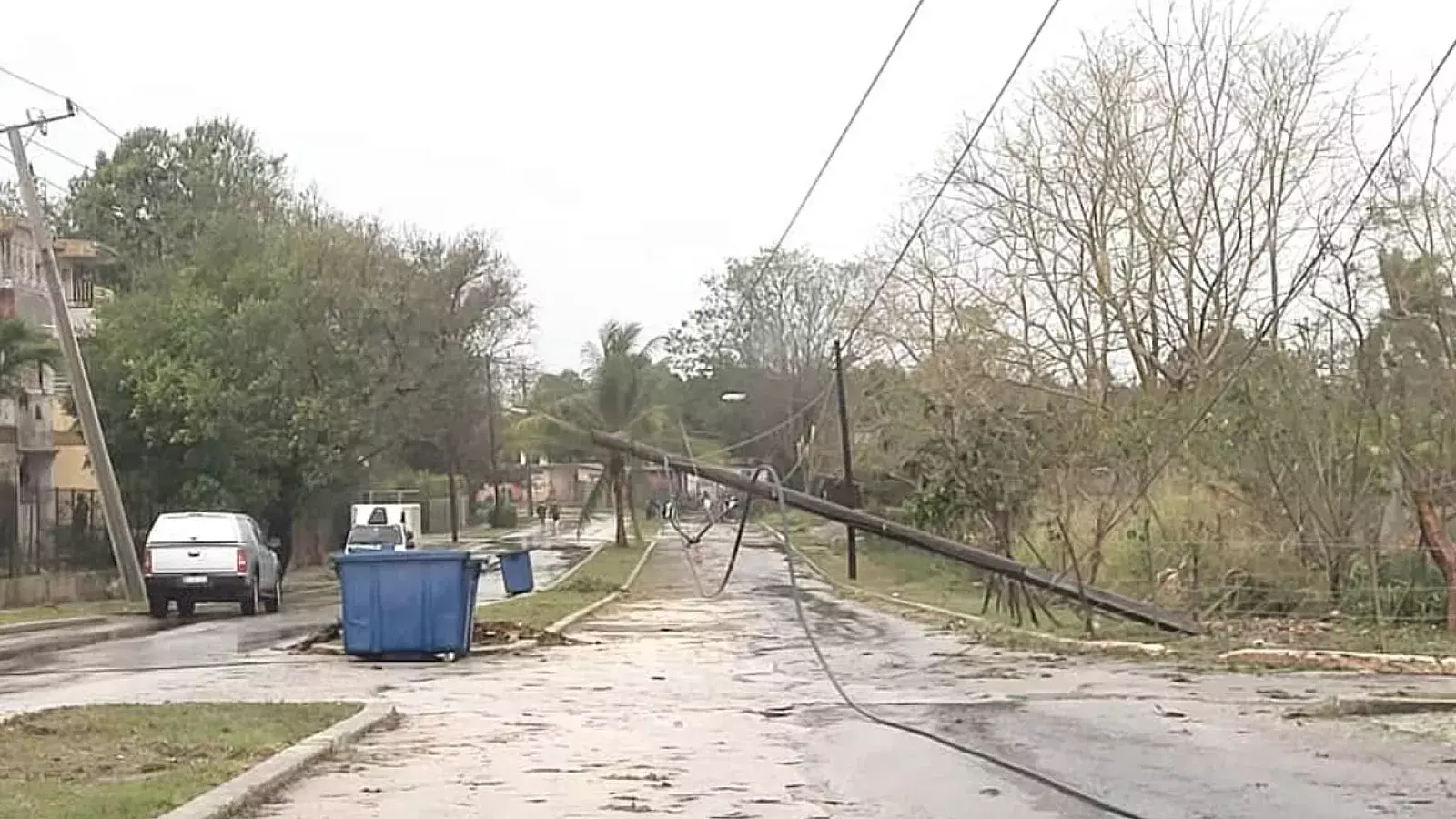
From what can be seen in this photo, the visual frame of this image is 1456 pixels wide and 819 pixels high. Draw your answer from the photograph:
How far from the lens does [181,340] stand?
5134cm

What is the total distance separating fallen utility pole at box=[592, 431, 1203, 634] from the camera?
23.7m

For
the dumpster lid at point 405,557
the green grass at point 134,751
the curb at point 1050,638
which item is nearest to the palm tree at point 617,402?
the curb at point 1050,638

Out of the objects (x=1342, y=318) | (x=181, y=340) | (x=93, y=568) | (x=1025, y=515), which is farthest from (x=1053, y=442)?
(x=181, y=340)

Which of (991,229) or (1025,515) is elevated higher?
(991,229)

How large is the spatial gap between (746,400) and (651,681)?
233ft

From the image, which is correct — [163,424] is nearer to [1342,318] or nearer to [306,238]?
[306,238]

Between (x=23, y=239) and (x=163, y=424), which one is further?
(x=23, y=239)

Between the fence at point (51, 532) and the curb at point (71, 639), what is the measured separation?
8334 mm

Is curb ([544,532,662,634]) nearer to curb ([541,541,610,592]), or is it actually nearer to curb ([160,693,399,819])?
curb ([541,541,610,592])

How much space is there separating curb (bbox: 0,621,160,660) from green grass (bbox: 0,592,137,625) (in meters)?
1.96

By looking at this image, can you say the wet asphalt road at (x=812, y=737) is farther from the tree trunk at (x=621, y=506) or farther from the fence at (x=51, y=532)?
the tree trunk at (x=621, y=506)

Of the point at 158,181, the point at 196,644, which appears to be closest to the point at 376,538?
the point at 196,644

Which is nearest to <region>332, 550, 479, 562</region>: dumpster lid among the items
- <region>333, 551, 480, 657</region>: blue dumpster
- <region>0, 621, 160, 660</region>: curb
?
<region>333, 551, 480, 657</region>: blue dumpster

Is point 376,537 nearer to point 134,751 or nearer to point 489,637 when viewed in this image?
point 489,637
